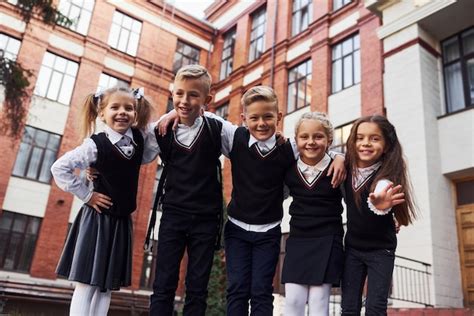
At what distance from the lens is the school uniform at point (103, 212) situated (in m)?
2.92

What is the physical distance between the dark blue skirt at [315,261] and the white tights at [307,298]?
60 millimetres

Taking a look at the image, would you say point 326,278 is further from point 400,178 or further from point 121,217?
point 121,217

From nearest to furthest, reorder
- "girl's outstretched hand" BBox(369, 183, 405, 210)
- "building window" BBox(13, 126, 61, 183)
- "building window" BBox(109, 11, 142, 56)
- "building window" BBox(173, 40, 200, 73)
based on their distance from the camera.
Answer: "girl's outstretched hand" BBox(369, 183, 405, 210) → "building window" BBox(13, 126, 61, 183) → "building window" BBox(109, 11, 142, 56) → "building window" BBox(173, 40, 200, 73)

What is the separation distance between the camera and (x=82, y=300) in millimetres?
2855

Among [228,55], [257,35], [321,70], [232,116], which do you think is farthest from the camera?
[228,55]

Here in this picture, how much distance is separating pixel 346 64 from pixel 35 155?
12.2 meters

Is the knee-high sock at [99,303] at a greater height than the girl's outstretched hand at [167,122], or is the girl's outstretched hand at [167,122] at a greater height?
the girl's outstretched hand at [167,122]

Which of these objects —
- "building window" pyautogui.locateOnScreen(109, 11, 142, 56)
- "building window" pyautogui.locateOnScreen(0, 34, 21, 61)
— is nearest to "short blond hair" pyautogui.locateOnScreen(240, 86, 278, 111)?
"building window" pyautogui.locateOnScreen(0, 34, 21, 61)

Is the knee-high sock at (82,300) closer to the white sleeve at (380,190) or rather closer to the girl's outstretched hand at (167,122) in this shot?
the girl's outstretched hand at (167,122)

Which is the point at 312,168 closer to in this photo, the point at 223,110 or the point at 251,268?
the point at 251,268

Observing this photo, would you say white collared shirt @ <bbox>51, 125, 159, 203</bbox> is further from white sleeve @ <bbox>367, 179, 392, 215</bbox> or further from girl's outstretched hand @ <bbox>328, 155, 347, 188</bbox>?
white sleeve @ <bbox>367, 179, 392, 215</bbox>

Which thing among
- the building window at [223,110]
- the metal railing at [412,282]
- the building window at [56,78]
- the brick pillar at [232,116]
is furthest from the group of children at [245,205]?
the building window at [223,110]

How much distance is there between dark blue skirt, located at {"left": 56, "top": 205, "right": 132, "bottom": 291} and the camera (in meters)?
2.88

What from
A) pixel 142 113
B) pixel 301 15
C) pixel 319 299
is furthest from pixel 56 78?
pixel 319 299
